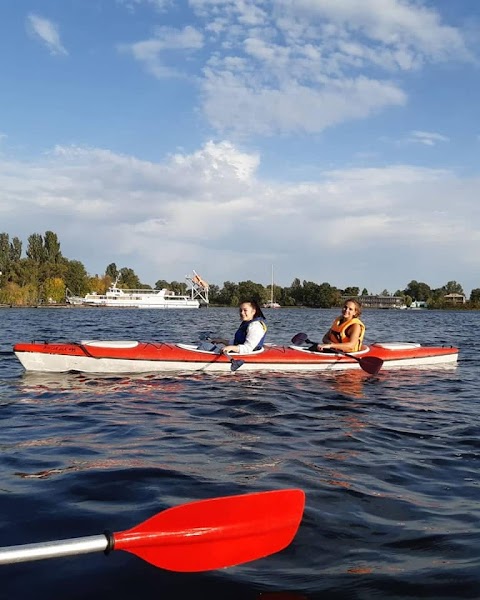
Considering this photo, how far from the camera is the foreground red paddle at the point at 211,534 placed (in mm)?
2648

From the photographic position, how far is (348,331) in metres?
10.4

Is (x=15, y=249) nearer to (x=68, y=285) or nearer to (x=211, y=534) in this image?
(x=68, y=285)

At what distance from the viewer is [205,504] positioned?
2.88 meters

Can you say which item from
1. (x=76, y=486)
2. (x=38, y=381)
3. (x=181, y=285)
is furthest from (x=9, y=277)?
(x=76, y=486)

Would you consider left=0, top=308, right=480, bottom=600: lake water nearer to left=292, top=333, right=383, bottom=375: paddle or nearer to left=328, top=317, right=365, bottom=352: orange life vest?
left=292, top=333, right=383, bottom=375: paddle

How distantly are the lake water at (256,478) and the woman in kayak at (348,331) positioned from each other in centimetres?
178

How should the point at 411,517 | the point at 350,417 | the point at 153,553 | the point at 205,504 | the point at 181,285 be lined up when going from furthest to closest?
1. the point at 181,285
2. the point at 350,417
3. the point at 411,517
4. the point at 205,504
5. the point at 153,553

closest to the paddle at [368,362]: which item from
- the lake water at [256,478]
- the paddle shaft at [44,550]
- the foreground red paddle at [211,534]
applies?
the lake water at [256,478]

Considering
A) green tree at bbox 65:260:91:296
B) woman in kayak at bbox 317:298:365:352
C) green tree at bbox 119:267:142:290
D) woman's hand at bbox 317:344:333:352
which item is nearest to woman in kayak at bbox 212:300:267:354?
woman's hand at bbox 317:344:333:352

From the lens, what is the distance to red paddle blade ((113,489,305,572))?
2656mm

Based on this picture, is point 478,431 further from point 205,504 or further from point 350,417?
point 205,504

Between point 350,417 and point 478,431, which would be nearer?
point 478,431

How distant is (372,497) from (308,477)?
566 mm

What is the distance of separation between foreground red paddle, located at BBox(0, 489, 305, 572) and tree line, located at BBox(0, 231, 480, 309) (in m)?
57.5
